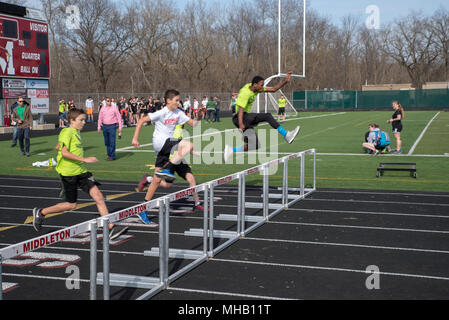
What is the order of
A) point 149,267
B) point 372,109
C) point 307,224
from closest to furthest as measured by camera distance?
point 149,267
point 307,224
point 372,109

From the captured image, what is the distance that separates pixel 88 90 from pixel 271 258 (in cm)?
6404

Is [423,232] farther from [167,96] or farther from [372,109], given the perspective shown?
[372,109]

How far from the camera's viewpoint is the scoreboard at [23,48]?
1094 inches

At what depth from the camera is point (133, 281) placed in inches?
210

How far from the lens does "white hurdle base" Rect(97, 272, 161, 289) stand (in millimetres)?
5258

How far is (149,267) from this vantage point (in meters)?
6.09

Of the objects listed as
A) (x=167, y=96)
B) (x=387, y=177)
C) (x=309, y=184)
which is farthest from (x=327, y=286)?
(x=387, y=177)

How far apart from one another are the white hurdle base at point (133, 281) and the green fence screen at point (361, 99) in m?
60.8

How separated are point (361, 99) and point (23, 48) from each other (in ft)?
153

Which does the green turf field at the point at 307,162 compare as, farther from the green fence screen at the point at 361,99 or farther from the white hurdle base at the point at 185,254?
the green fence screen at the point at 361,99

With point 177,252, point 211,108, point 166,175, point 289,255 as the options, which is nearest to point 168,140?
point 166,175

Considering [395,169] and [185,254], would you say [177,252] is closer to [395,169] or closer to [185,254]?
[185,254]

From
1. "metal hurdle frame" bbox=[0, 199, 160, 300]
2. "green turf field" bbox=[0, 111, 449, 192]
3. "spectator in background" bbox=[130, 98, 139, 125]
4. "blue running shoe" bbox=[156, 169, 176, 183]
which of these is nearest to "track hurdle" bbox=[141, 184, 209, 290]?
"metal hurdle frame" bbox=[0, 199, 160, 300]

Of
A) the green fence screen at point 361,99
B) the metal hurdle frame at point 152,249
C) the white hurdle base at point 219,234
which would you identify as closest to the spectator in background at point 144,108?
the metal hurdle frame at point 152,249
